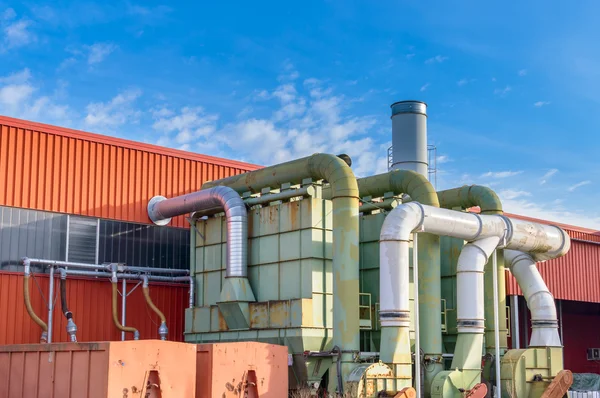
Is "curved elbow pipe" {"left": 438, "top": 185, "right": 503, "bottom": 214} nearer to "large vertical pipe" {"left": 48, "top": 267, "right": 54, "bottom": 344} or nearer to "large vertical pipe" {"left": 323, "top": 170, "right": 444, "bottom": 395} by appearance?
"large vertical pipe" {"left": 323, "top": 170, "right": 444, "bottom": 395}

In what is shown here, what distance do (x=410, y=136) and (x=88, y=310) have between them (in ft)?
48.0

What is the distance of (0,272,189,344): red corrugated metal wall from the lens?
2380 cm

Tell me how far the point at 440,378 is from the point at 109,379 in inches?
390

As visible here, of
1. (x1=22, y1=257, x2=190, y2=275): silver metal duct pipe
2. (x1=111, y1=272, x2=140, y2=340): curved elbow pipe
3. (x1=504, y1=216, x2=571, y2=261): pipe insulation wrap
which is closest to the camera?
(x1=22, y1=257, x2=190, y2=275): silver metal duct pipe

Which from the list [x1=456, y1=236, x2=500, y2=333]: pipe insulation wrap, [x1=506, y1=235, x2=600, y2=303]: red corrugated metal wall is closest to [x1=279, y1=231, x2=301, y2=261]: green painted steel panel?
[x1=456, y1=236, x2=500, y2=333]: pipe insulation wrap

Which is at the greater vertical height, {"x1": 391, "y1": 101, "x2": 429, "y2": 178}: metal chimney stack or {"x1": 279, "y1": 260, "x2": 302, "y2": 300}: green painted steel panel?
{"x1": 391, "y1": 101, "x2": 429, "y2": 178}: metal chimney stack

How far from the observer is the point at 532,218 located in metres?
39.0

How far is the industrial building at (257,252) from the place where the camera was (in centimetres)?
2183

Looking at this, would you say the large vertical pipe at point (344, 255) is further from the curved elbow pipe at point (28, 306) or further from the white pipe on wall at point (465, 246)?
the curved elbow pipe at point (28, 306)

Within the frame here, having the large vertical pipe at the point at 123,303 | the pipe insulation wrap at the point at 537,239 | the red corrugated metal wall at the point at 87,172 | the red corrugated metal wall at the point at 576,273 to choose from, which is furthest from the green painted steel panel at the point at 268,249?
the red corrugated metal wall at the point at 576,273

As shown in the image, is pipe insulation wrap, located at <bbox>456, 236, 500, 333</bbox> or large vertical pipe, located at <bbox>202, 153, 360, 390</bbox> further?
pipe insulation wrap, located at <bbox>456, 236, 500, 333</bbox>

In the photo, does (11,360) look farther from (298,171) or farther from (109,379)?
(298,171)

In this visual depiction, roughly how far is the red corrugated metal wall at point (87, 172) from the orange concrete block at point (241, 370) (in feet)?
31.5

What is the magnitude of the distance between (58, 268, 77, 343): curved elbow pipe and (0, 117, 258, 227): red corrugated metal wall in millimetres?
2225
